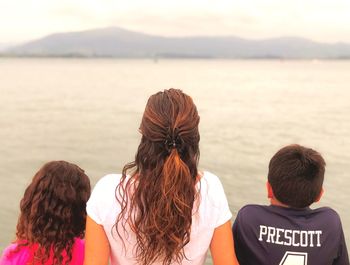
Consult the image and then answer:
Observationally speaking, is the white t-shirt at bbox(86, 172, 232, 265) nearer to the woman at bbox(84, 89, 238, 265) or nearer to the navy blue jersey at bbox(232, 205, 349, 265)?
the woman at bbox(84, 89, 238, 265)

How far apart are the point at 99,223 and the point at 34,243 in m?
0.64

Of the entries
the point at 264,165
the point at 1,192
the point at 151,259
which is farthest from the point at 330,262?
the point at 264,165

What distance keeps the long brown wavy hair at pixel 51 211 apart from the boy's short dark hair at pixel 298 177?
1047 millimetres

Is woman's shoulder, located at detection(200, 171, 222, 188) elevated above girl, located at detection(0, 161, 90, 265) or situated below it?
above

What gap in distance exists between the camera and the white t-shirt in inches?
87.5

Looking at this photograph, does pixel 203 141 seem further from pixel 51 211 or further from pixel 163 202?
pixel 163 202

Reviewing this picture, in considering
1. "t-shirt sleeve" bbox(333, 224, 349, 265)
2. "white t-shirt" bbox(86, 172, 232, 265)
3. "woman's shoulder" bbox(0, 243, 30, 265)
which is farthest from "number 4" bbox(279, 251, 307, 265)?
"woman's shoulder" bbox(0, 243, 30, 265)

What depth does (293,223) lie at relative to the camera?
2.46 metres

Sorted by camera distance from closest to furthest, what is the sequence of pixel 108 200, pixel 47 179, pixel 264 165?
pixel 108 200, pixel 47 179, pixel 264 165

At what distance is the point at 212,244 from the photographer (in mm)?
2316

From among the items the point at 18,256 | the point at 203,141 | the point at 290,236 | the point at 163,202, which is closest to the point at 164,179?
the point at 163,202

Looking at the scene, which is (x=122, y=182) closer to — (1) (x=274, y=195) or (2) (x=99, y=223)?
(2) (x=99, y=223)

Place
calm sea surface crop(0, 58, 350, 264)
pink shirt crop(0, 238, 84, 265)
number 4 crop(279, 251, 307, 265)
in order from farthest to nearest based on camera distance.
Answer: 1. calm sea surface crop(0, 58, 350, 264)
2. pink shirt crop(0, 238, 84, 265)
3. number 4 crop(279, 251, 307, 265)

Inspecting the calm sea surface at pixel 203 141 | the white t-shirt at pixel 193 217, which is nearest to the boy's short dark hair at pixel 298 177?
the white t-shirt at pixel 193 217
